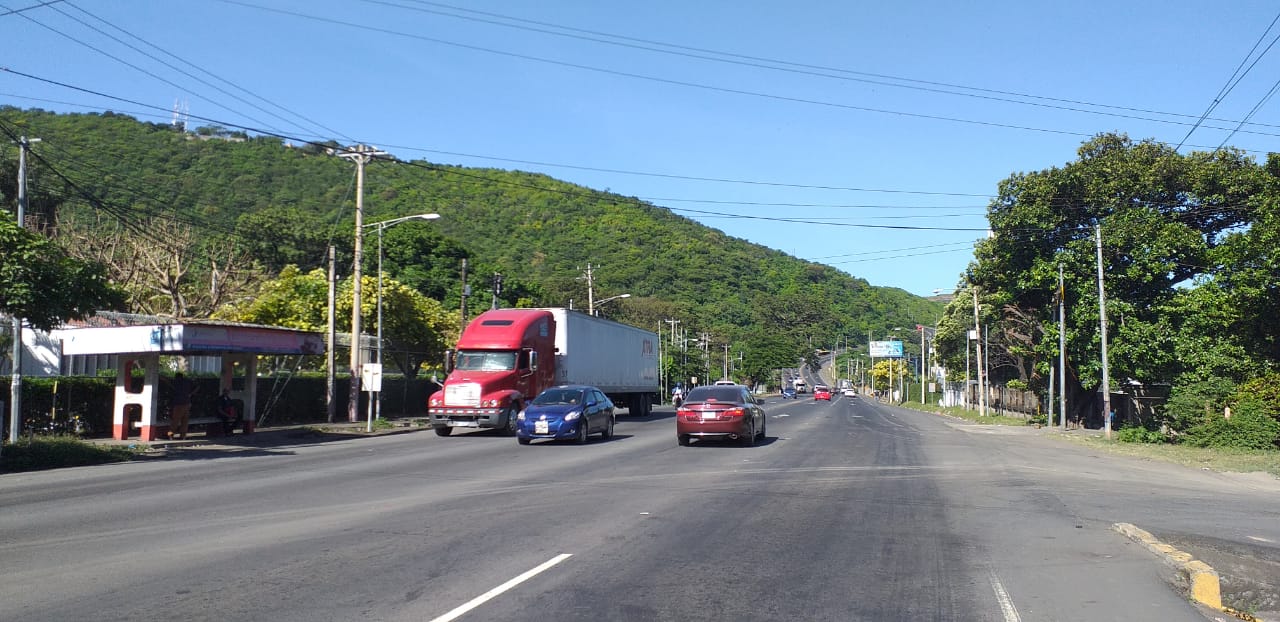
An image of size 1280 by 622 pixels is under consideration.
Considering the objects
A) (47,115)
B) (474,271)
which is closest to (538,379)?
(474,271)

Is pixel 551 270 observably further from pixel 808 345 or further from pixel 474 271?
pixel 808 345

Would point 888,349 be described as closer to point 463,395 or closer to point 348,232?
point 348,232

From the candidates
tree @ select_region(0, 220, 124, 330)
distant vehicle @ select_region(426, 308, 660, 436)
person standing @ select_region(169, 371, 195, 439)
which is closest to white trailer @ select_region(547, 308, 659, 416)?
distant vehicle @ select_region(426, 308, 660, 436)

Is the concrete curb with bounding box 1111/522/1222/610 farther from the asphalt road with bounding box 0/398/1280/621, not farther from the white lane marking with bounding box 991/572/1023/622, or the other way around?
the white lane marking with bounding box 991/572/1023/622

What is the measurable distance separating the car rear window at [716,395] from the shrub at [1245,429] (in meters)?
12.6

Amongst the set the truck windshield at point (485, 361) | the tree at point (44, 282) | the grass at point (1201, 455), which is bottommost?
the grass at point (1201, 455)

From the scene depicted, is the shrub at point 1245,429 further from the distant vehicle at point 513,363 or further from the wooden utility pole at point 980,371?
the wooden utility pole at point 980,371

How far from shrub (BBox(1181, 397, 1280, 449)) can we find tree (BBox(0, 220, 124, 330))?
26143 millimetres

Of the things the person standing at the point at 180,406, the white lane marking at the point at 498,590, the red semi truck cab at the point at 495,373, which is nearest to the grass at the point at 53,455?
the person standing at the point at 180,406

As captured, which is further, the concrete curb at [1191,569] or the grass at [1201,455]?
the grass at [1201,455]

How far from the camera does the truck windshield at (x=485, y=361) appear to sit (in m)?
28.8

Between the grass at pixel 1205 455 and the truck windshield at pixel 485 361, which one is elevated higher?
the truck windshield at pixel 485 361

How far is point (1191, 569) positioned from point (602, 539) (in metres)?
5.40

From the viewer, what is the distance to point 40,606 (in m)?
7.07
